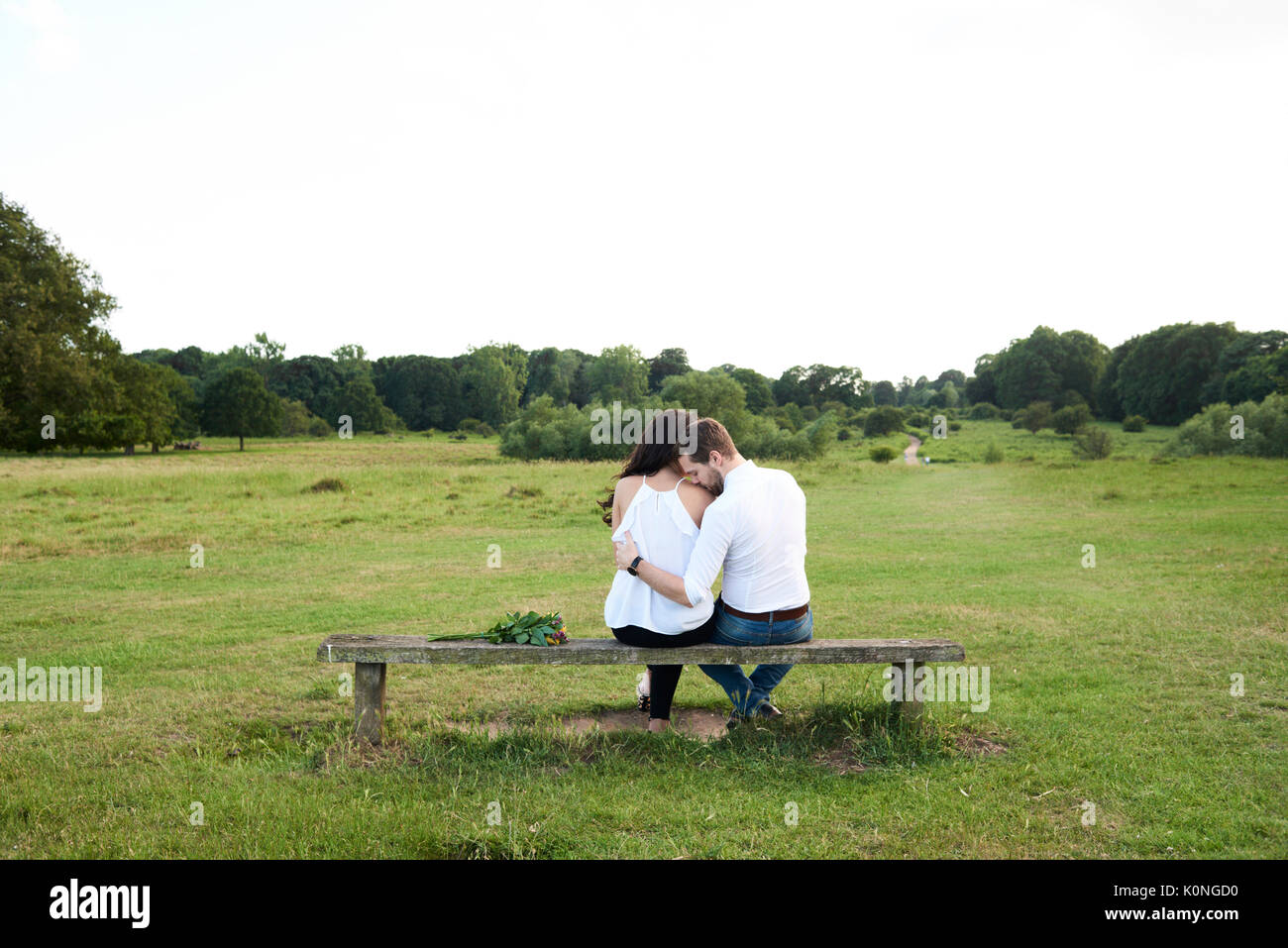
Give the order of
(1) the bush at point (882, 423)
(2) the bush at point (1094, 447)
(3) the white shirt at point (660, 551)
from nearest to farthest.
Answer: (3) the white shirt at point (660, 551), (2) the bush at point (1094, 447), (1) the bush at point (882, 423)

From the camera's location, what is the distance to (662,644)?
554 cm

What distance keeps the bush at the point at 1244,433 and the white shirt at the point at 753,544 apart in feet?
145

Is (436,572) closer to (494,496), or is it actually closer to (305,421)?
(494,496)

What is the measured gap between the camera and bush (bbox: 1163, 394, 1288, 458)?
4238cm

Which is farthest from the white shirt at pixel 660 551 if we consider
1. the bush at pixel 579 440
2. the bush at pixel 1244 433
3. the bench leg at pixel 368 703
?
the bush at pixel 579 440

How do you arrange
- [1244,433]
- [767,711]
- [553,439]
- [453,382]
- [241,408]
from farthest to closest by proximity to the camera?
1. [453,382]
2. [241,408]
3. [553,439]
4. [1244,433]
5. [767,711]

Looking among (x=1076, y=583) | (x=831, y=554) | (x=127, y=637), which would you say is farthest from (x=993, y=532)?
(x=127, y=637)

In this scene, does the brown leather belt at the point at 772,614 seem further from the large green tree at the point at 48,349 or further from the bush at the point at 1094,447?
the large green tree at the point at 48,349

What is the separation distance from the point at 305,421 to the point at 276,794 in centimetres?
7898

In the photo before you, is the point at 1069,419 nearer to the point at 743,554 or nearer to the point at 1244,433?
the point at 1244,433

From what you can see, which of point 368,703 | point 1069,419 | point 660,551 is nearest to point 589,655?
point 660,551

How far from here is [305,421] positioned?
77.8 m

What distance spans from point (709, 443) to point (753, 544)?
726 mm

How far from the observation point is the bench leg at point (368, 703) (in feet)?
18.5
